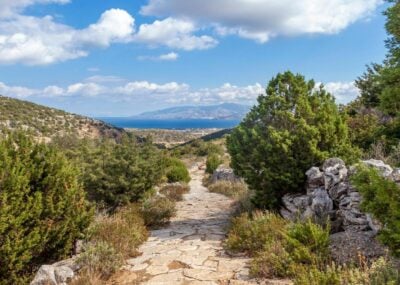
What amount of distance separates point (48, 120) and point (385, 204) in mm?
55122

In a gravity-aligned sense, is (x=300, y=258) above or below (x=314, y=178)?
below

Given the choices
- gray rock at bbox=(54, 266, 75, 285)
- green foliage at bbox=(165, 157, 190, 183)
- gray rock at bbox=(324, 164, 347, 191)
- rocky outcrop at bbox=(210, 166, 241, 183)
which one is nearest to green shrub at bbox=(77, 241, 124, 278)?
gray rock at bbox=(54, 266, 75, 285)

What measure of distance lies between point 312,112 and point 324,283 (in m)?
4.77

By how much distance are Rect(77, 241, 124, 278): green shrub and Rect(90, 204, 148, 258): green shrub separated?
428mm

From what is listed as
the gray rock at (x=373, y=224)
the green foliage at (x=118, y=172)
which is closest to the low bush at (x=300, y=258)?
the gray rock at (x=373, y=224)

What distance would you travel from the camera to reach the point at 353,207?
645cm

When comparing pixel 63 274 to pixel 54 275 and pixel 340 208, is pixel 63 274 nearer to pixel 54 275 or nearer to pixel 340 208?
Answer: pixel 54 275

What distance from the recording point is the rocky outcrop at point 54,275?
5278 mm

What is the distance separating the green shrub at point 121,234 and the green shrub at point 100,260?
0.43 meters

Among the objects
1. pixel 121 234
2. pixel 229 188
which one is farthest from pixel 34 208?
pixel 229 188

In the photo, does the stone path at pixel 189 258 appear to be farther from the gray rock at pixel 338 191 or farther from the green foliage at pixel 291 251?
the gray rock at pixel 338 191

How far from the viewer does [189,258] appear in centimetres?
664

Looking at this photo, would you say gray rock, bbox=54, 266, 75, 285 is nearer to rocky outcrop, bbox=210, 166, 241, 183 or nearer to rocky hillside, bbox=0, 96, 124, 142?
rocky outcrop, bbox=210, 166, 241, 183

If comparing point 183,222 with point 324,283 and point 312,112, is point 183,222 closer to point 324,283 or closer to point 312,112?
point 312,112
